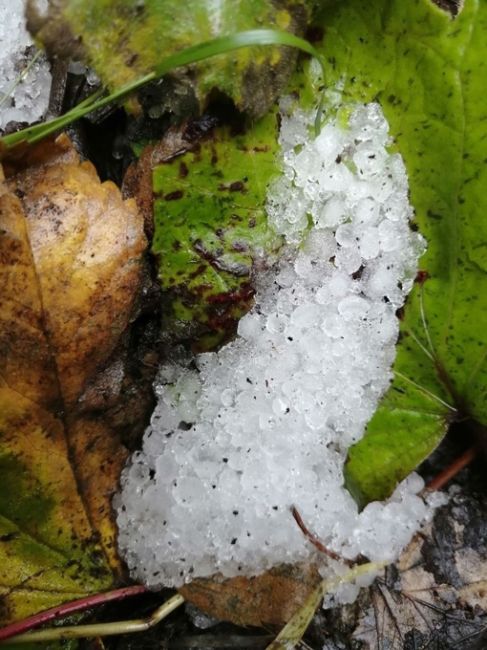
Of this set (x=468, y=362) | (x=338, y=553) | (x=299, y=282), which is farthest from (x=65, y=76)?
(x=338, y=553)

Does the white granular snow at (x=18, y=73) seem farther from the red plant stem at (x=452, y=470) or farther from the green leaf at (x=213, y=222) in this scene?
the red plant stem at (x=452, y=470)

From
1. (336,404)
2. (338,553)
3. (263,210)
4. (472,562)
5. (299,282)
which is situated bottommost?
(472,562)

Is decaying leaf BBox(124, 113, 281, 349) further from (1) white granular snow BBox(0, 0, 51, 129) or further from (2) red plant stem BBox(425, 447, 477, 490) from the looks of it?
(2) red plant stem BBox(425, 447, 477, 490)

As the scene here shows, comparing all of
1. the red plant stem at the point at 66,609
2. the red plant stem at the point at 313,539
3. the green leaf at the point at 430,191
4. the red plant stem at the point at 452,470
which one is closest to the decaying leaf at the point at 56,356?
the red plant stem at the point at 66,609

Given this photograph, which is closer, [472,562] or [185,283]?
[185,283]

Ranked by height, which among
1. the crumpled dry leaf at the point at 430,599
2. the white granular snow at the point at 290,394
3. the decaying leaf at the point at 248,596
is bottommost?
the crumpled dry leaf at the point at 430,599

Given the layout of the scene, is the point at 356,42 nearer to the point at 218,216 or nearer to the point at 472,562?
the point at 218,216
